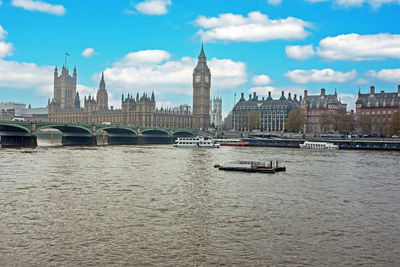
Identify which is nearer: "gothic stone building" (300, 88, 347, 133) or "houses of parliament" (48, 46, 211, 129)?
"gothic stone building" (300, 88, 347, 133)

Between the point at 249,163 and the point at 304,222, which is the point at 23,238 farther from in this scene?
the point at 249,163

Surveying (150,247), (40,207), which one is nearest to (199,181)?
(40,207)

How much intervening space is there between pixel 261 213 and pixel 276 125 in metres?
139

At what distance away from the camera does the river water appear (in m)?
14.9

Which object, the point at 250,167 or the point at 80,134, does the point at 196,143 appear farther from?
the point at 250,167

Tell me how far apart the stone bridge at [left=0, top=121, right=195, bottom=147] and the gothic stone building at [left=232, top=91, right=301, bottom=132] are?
127ft

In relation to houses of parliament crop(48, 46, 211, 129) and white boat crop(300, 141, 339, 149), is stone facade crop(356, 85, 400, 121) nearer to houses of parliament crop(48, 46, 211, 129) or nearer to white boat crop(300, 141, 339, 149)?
white boat crop(300, 141, 339, 149)

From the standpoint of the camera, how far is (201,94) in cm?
17388

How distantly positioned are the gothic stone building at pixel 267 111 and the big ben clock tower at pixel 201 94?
1244 cm

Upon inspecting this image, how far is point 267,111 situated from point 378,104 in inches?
1996

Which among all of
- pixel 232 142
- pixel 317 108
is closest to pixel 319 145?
pixel 232 142

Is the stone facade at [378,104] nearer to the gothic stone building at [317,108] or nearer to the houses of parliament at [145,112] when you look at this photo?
the gothic stone building at [317,108]

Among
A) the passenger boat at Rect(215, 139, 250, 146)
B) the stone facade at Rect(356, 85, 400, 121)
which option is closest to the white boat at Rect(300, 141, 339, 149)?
the passenger boat at Rect(215, 139, 250, 146)

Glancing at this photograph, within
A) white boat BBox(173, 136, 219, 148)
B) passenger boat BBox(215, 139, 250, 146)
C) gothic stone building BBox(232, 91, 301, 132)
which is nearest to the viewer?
white boat BBox(173, 136, 219, 148)
